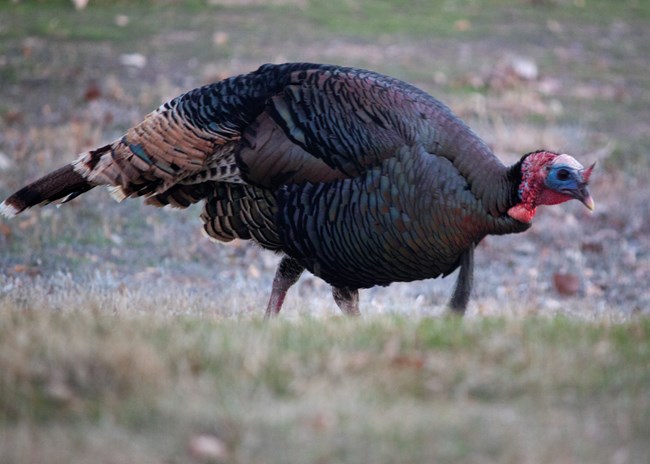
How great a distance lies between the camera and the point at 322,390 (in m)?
3.54

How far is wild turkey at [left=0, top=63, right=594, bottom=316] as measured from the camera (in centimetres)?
523

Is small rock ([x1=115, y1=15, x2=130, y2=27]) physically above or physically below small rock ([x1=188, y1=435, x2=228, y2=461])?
above

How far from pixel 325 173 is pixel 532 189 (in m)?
1.08

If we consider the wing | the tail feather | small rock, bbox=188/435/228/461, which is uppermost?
the wing

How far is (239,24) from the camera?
55.5ft

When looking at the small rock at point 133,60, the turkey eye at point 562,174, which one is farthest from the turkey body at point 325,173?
the small rock at point 133,60

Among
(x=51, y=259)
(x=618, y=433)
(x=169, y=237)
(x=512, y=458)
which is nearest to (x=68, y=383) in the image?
(x=512, y=458)

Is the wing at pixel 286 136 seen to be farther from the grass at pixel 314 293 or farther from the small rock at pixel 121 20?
Result: the small rock at pixel 121 20

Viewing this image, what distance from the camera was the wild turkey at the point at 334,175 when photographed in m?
5.23

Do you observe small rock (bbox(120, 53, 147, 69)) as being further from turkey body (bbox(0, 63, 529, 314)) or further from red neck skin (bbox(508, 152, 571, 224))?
red neck skin (bbox(508, 152, 571, 224))

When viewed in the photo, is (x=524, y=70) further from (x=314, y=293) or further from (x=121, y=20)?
(x=314, y=293)

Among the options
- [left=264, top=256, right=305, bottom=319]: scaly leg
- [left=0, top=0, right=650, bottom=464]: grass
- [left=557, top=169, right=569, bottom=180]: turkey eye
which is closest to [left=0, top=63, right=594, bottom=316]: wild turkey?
[left=557, top=169, right=569, bottom=180]: turkey eye

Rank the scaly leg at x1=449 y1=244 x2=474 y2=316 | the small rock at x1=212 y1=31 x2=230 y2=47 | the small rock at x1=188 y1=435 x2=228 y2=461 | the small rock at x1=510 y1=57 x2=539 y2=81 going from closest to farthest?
the small rock at x1=188 y1=435 x2=228 y2=461 → the scaly leg at x1=449 y1=244 x2=474 y2=316 → the small rock at x1=510 y1=57 x2=539 y2=81 → the small rock at x1=212 y1=31 x2=230 y2=47

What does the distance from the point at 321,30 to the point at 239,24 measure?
4.77ft
